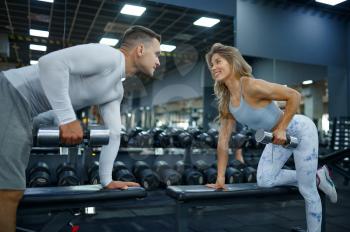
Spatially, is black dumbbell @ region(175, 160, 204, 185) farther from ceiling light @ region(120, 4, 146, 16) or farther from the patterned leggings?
ceiling light @ region(120, 4, 146, 16)

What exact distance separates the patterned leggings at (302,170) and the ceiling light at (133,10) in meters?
3.88

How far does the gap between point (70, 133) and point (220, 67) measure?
967mm

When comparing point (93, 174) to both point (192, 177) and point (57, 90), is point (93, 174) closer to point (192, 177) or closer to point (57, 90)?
point (192, 177)

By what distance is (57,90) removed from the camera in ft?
4.00

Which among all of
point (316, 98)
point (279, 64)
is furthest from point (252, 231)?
point (316, 98)

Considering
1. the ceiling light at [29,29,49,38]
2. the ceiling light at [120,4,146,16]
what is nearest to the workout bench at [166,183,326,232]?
the ceiling light at [120,4,146,16]

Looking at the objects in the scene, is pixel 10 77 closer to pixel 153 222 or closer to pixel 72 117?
pixel 72 117

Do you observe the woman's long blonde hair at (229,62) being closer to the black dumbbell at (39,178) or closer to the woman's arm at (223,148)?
the woman's arm at (223,148)

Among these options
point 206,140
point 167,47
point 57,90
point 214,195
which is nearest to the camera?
point 57,90

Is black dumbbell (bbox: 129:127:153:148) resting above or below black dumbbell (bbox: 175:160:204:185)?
above

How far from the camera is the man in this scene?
1228mm

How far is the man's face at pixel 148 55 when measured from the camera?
1.49m

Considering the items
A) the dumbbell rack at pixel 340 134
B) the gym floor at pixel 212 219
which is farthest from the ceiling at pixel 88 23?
the gym floor at pixel 212 219

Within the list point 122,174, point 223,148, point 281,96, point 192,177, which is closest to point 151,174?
point 122,174
